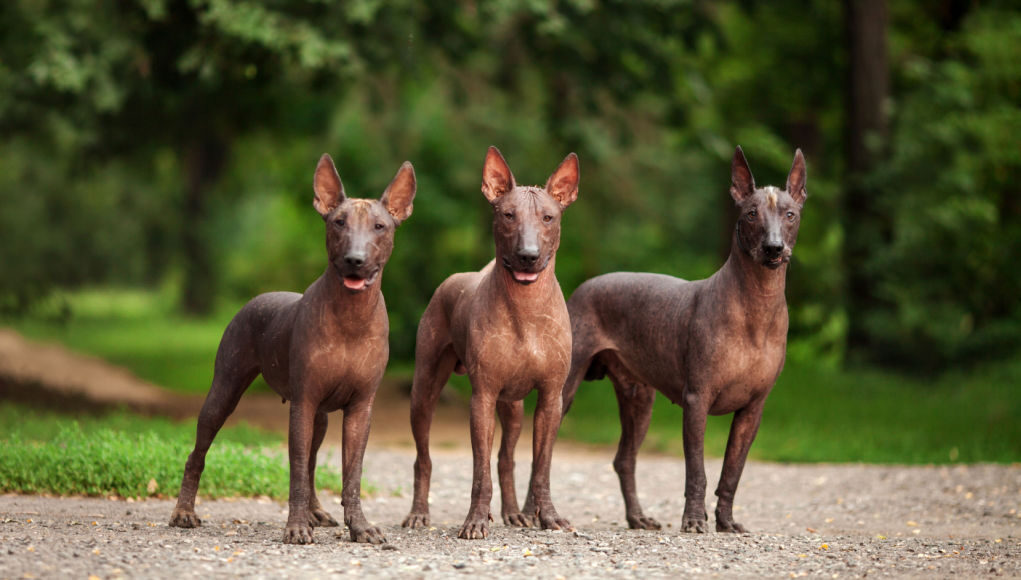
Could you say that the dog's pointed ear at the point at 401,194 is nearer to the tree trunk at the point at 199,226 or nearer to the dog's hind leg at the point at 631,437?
the dog's hind leg at the point at 631,437

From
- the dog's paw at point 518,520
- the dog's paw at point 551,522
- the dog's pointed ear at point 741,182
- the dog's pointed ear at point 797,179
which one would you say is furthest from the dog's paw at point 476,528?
the dog's pointed ear at point 797,179

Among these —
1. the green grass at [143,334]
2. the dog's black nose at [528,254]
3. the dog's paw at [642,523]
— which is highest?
the green grass at [143,334]

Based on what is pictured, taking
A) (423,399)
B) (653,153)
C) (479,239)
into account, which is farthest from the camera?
(479,239)

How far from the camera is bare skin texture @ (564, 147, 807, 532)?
870 centimetres

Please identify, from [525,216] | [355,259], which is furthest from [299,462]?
[525,216]

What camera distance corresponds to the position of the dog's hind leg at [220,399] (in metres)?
8.67

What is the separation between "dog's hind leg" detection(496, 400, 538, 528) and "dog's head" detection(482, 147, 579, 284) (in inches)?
48.5

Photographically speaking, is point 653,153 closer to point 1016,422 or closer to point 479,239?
point 479,239

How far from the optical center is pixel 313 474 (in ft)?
29.3

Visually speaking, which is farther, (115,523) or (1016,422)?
(1016,422)

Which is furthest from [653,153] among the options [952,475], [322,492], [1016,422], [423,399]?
[423,399]

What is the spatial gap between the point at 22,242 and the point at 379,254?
24.8 meters

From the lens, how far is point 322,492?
11.6m

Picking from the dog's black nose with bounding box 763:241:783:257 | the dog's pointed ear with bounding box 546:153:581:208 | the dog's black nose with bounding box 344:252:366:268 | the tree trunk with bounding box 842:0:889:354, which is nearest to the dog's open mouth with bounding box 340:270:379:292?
the dog's black nose with bounding box 344:252:366:268
